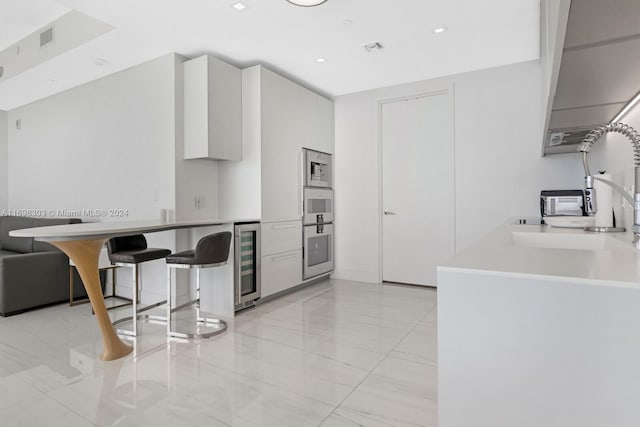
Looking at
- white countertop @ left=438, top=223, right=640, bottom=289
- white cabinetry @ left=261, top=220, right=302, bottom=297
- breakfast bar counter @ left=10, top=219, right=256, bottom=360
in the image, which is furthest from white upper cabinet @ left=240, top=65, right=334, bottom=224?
white countertop @ left=438, top=223, right=640, bottom=289

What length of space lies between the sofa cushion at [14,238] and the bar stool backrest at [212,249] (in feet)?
9.33

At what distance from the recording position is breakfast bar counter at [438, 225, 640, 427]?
29.6 inches

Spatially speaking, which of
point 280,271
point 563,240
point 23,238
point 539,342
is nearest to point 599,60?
point 539,342

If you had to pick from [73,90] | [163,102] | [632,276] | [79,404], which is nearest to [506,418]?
[632,276]

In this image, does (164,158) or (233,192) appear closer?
(164,158)

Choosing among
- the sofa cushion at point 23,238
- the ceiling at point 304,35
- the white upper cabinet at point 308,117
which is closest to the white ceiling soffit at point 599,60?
the ceiling at point 304,35

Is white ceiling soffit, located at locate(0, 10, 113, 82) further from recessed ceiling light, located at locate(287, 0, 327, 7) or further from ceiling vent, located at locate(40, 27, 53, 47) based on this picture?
recessed ceiling light, located at locate(287, 0, 327, 7)

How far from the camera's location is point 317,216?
4.62m

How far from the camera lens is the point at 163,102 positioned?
359cm

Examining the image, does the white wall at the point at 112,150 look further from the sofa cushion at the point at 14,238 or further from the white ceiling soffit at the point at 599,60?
the white ceiling soffit at the point at 599,60

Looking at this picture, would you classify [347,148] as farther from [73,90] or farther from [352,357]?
[73,90]

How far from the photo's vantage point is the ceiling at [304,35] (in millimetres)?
2727

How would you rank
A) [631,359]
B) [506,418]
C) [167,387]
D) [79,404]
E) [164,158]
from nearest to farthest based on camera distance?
[631,359]
[506,418]
[79,404]
[167,387]
[164,158]

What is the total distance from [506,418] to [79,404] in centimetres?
203
